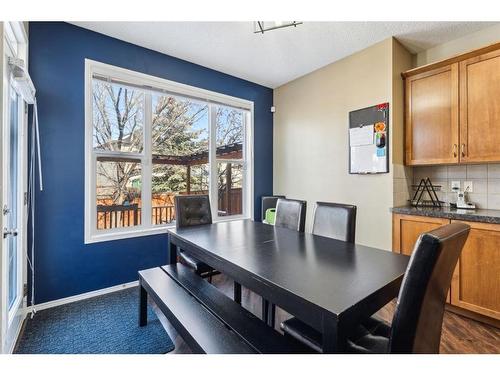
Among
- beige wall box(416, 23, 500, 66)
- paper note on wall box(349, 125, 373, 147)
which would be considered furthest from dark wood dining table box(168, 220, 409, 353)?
beige wall box(416, 23, 500, 66)

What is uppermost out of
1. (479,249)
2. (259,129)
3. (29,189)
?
(259,129)

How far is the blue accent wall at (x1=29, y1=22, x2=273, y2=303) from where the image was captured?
7.63 feet

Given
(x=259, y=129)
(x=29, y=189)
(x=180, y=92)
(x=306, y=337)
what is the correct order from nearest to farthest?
1. (x=306, y=337)
2. (x=29, y=189)
3. (x=180, y=92)
4. (x=259, y=129)

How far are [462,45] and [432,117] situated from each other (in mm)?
845

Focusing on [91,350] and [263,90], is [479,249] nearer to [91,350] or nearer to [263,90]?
[91,350]

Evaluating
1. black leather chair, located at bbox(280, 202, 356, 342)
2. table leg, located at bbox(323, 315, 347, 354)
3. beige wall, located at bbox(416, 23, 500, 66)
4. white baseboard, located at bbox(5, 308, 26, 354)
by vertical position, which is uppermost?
beige wall, located at bbox(416, 23, 500, 66)

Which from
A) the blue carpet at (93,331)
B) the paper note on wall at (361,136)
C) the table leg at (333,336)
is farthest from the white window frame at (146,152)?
the table leg at (333,336)

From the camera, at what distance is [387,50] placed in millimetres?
2709

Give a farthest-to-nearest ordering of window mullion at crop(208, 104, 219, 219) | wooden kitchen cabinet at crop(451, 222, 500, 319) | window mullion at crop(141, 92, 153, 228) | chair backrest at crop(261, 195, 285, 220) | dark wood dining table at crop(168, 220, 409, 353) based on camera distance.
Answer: chair backrest at crop(261, 195, 285, 220)
window mullion at crop(208, 104, 219, 219)
window mullion at crop(141, 92, 153, 228)
wooden kitchen cabinet at crop(451, 222, 500, 319)
dark wood dining table at crop(168, 220, 409, 353)

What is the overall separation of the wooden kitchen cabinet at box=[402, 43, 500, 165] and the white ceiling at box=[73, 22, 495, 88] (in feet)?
1.35

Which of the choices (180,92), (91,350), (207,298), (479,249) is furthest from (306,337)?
(180,92)

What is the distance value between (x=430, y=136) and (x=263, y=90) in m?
2.46

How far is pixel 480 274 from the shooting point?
2.10m

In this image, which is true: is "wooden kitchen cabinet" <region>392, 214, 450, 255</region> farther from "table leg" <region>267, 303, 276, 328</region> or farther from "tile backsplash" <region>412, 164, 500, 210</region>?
"table leg" <region>267, 303, 276, 328</region>
